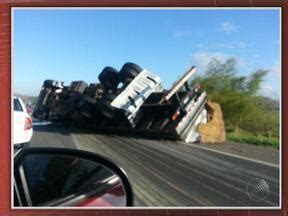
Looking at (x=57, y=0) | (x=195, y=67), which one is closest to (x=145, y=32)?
(x=195, y=67)

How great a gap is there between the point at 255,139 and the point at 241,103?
28 centimetres

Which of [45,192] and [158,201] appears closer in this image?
[45,192]

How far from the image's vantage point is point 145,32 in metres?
3.58

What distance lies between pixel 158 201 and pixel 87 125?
2.51ft

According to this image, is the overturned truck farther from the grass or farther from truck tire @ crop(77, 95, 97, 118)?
the grass

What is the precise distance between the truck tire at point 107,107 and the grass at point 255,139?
84 centimetres

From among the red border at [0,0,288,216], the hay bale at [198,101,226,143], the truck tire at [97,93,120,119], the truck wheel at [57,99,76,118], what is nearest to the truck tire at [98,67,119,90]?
the truck tire at [97,93,120,119]

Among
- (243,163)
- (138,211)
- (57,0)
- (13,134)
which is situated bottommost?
(138,211)

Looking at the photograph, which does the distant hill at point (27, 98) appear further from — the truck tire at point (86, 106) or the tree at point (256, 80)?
the tree at point (256, 80)

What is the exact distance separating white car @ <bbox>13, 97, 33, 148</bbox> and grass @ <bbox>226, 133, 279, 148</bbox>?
4.71 feet

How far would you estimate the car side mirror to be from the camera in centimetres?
257

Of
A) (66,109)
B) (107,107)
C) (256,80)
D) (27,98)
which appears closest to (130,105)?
(107,107)

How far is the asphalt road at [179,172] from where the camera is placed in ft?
11.7

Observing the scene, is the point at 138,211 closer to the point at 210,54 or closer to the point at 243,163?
the point at 243,163
